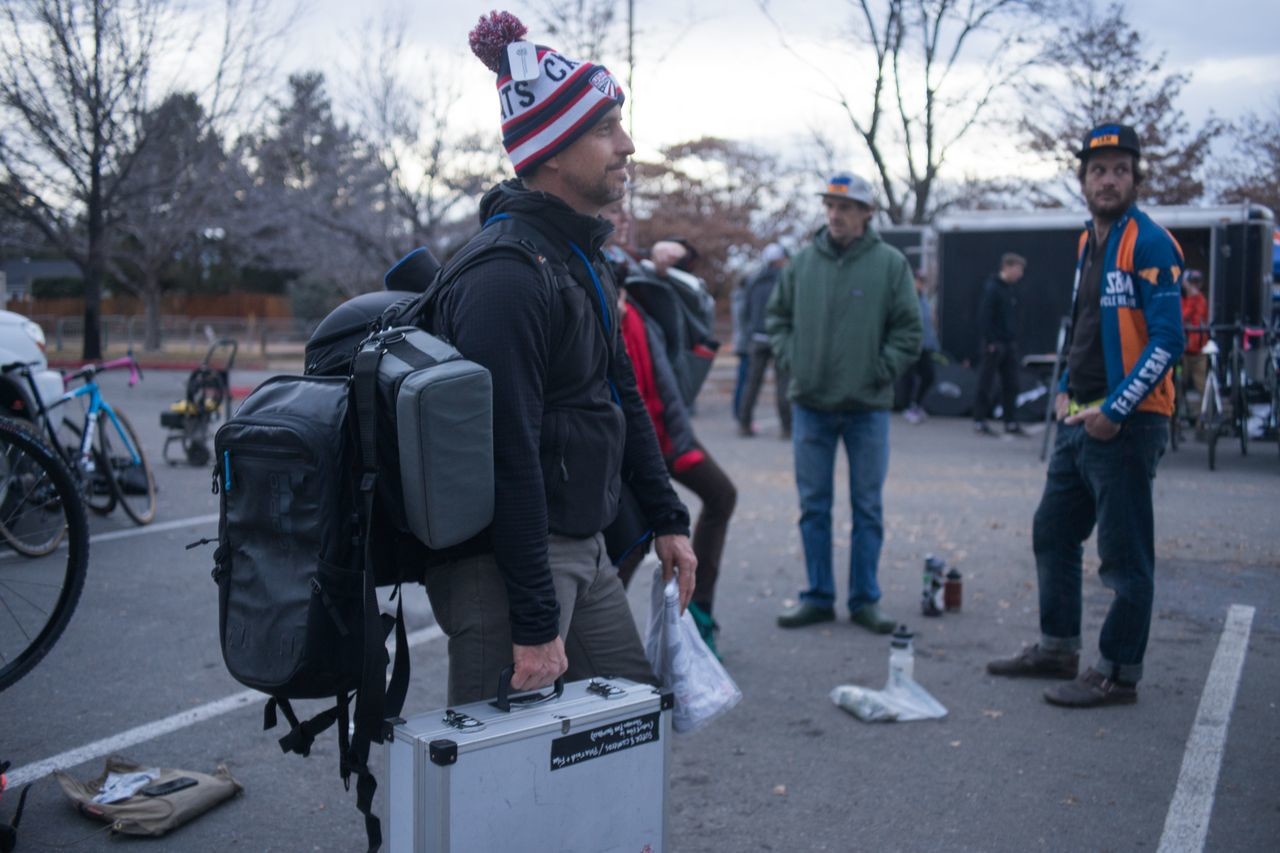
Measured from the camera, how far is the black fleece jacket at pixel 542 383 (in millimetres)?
2463

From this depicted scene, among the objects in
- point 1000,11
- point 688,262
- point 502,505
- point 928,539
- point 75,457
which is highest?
point 1000,11

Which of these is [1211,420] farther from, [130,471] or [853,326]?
[130,471]

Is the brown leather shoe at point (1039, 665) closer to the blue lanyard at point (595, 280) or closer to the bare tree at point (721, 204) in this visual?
the blue lanyard at point (595, 280)

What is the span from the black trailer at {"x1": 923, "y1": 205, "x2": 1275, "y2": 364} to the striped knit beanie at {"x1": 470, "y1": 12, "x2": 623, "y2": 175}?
46.4ft

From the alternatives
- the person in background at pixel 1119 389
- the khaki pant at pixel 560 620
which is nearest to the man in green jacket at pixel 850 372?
the person in background at pixel 1119 389

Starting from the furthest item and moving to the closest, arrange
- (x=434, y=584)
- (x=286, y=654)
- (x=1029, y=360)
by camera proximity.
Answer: (x=1029, y=360) < (x=434, y=584) < (x=286, y=654)

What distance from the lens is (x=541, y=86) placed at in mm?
2703

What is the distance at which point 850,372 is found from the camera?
230 inches

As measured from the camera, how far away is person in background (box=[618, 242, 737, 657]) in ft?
15.7

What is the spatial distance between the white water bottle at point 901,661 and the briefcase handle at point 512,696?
2430 millimetres

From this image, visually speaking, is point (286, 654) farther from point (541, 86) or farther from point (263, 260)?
point (263, 260)

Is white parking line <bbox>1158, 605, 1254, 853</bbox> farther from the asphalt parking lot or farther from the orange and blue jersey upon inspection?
the orange and blue jersey

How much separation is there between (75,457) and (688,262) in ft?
13.8

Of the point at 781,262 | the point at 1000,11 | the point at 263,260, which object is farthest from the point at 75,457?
the point at 263,260
